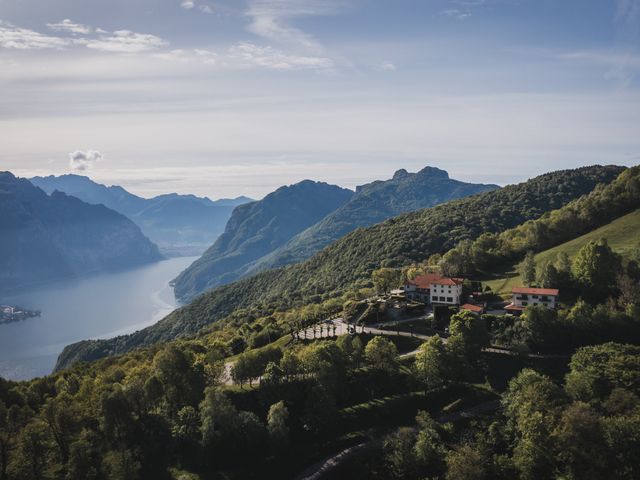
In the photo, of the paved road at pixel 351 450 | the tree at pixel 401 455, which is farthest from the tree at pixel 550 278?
the tree at pixel 401 455

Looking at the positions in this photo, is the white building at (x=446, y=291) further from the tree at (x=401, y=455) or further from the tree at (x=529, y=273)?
the tree at (x=401, y=455)

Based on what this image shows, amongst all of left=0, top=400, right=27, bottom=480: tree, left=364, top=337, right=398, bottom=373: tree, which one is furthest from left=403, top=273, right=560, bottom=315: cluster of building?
left=0, top=400, right=27, bottom=480: tree

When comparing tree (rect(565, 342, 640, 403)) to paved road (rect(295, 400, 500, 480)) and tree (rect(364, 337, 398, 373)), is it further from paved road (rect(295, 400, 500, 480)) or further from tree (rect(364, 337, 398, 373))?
tree (rect(364, 337, 398, 373))

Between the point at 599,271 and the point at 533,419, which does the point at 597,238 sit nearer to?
the point at 599,271

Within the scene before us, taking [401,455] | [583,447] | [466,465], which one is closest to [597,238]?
[583,447]

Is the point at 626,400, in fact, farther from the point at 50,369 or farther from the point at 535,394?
the point at 50,369

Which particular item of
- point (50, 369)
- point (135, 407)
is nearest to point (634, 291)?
point (135, 407)
